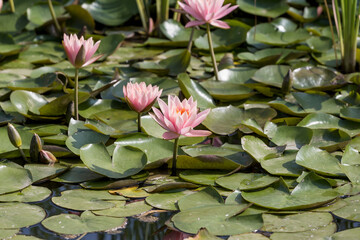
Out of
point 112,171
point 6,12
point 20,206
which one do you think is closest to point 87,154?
point 112,171

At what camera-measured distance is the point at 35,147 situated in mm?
2461

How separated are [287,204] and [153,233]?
0.52 metres

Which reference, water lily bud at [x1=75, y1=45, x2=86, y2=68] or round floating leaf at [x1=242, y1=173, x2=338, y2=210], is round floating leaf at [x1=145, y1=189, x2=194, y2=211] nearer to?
round floating leaf at [x1=242, y1=173, x2=338, y2=210]

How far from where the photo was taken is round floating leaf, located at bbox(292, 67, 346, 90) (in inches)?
128

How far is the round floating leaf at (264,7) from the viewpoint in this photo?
4387 mm

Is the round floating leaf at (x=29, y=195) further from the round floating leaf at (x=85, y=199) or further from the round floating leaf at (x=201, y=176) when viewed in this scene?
the round floating leaf at (x=201, y=176)

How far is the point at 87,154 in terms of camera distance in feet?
7.85

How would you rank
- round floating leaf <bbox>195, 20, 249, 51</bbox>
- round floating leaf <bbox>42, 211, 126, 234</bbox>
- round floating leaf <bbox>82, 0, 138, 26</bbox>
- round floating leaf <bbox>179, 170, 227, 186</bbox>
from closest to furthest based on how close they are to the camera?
round floating leaf <bbox>42, 211, 126, 234</bbox>
round floating leaf <bbox>179, 170, 227, 186</bbox>
round floating leaf <bbox>195, 20, 249, 51</bbox>
round floating leaf <bbox>82, 0, 138, 26</bbox>

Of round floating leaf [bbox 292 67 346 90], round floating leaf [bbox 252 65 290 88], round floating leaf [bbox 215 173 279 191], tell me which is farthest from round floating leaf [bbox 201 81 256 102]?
round floating leaf [bbox 215 173 279 191]

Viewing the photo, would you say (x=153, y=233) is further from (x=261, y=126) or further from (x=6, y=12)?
(x=6, y=12)

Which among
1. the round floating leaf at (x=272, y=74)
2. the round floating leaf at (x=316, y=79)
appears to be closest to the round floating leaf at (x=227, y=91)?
the round floating leaf at (x=272, y=74)

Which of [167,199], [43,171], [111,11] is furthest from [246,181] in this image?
[111,11]

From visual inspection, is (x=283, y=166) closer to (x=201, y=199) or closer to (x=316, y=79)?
(x=201, y=199)

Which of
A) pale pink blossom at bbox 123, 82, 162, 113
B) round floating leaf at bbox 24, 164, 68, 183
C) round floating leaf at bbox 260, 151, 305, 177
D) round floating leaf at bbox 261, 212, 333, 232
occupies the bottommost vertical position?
Result: round floating leaf at bbox 24, 164, 68, 183
